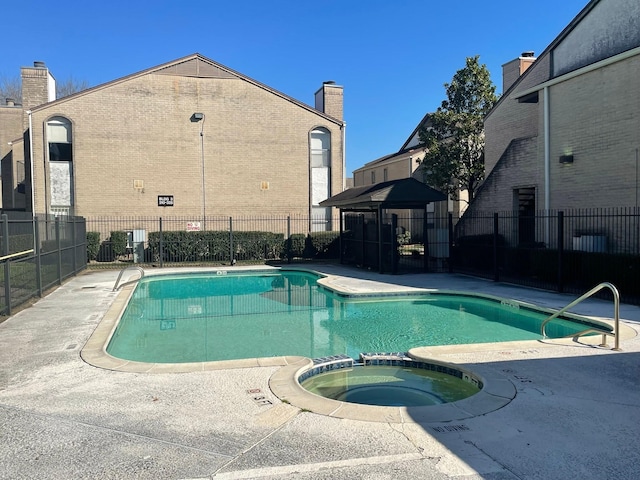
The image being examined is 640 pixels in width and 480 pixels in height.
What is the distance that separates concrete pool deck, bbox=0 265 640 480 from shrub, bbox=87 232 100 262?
16.1 m

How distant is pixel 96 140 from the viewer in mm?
23094

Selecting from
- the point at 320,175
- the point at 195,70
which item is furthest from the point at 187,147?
the point at 320,175

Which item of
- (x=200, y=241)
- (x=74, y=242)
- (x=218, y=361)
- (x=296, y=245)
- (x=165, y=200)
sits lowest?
(x=218, y=361)

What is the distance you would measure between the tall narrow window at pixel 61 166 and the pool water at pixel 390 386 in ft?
65.6

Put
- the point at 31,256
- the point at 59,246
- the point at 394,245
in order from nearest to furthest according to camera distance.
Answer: the point at 31,256 → the point at 59,246 → the point at 394,245

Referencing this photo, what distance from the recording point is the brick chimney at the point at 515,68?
77.7 ft

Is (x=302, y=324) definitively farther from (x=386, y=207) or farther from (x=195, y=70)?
(x=195, y=70)

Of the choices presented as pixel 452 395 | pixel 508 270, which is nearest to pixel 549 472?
pixel 452 395

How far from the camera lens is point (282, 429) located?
438 centimetres

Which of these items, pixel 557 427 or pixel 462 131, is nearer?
pixel 557 427

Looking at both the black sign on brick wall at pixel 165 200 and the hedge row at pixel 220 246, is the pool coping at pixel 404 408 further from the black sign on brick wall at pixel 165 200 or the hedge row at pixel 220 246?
the black sign on brick wall at pixel 165 200

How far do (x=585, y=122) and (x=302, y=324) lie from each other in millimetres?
9747

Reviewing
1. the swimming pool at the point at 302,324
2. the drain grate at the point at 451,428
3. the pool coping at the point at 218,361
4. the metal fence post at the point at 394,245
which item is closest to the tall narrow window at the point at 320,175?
the metal fence post at the point at 394,245

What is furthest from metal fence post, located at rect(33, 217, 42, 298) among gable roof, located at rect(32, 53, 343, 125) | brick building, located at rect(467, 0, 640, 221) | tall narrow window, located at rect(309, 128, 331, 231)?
tall narrow window, located at rect(309, 128, 331, 231)
